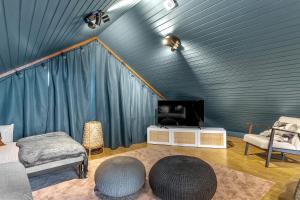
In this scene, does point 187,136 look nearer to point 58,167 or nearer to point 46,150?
point 58,167

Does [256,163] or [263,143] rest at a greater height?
[263,143]

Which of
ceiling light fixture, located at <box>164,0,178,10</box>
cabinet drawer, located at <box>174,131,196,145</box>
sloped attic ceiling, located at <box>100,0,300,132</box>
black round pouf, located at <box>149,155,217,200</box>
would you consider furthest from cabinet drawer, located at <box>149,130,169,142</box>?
ceiling light fixture, located at <box>164,0,178,10</box>

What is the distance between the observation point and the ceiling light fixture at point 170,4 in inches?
85.3

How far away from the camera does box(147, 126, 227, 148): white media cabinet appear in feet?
13.4

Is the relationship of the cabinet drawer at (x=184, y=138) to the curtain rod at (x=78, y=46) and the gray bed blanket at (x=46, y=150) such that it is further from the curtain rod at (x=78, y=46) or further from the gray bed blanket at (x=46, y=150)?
the gray bed blanket at (x=46, y=150)

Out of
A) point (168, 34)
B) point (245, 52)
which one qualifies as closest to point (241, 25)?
point (245, 52)

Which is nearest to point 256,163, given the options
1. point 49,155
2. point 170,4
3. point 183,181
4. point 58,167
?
point 183,181

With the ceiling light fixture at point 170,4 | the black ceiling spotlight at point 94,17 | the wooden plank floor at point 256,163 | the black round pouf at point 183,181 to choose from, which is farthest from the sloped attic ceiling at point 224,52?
the black round pouf at point 183,181

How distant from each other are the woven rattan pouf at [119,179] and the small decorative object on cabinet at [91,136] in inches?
57.6

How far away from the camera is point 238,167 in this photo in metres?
3.00

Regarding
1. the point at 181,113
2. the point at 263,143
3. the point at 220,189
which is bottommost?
the point at 220,189

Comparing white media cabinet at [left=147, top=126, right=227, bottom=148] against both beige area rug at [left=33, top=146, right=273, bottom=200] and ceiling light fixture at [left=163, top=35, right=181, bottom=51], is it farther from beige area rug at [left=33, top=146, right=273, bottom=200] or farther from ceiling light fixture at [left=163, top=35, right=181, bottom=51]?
ceiling light fixture at [left=163, top=35, right=181, bottom=51]

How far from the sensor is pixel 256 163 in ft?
10.4

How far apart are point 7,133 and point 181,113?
3362mm
